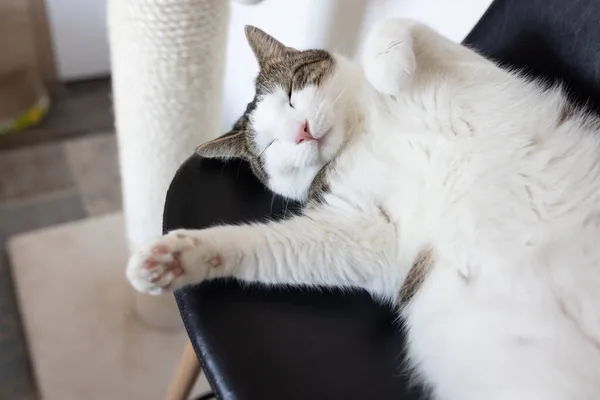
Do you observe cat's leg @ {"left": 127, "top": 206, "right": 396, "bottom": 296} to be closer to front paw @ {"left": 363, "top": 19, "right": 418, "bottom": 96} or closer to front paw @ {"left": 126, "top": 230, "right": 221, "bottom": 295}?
front paw @ {"left": 126, "top": 230, "right": 221, "bottom": 295}

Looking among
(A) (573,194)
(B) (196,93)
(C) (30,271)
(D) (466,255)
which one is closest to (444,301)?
(D) (466,255)

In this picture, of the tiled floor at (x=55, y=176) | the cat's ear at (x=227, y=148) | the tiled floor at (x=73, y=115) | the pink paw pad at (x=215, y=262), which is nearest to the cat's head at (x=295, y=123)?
the cat's ear at (x=227, y=148)

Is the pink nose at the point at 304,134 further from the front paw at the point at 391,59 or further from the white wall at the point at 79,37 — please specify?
the white wall at the point at 79,37

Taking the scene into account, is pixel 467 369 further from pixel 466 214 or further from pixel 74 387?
pixel 74 387

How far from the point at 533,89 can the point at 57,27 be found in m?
1.94

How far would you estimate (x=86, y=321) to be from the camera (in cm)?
164

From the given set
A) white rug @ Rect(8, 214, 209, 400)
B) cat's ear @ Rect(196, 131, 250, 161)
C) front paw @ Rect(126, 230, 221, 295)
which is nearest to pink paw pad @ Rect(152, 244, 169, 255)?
front paw @ Rect(126, 230, 221, 295)

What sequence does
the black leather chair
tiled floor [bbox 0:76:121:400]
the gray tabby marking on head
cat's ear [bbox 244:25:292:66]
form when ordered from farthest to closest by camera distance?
tiled floor [bbox 0:76:121:400], cat's ear [bbox 244:25:292:66], the gray tabby marking on head, the black leather chair

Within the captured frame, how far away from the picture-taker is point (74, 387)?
4.92 ft

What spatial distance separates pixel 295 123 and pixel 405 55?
200 millimetres

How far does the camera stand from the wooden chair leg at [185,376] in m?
1.16

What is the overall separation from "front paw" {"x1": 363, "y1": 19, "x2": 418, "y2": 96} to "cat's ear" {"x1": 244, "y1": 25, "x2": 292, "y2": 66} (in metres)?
0.22

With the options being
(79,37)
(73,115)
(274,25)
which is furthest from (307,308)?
(79,37)

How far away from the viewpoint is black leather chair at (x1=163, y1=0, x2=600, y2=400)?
747mm
